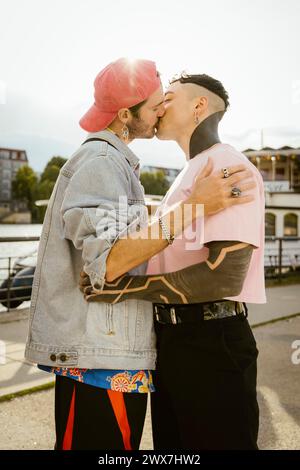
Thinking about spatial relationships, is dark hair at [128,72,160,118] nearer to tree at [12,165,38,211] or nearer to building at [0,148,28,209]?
tree at [12,165,38,211]

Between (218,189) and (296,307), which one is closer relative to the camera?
(218,189)

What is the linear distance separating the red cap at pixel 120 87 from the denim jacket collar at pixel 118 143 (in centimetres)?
6

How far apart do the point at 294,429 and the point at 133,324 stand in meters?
2.46

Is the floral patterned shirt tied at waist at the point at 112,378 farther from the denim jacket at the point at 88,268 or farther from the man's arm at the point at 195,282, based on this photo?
the man's arm at the point at 195,282

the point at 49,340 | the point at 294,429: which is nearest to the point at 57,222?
the point at 49,340

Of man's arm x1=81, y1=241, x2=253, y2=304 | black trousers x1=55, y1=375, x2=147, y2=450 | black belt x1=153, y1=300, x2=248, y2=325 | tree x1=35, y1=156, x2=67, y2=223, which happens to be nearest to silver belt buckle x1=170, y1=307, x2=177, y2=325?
black belt x1=153, y1=300, x2=248, y2=325

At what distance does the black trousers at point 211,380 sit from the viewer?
1783 mm

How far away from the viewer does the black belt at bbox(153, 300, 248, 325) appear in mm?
1819

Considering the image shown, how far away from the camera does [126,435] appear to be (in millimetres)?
1743

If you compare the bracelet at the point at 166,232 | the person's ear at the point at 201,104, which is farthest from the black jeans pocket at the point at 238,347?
the person's ear at the point at 201,104

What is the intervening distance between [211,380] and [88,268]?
0.63m

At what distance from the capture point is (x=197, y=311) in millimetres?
1821
